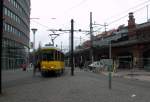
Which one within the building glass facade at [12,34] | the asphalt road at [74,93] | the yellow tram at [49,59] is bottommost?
the asphalt road at [74,93]

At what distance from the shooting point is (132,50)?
64.5 m

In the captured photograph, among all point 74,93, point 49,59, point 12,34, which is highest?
point 12,34

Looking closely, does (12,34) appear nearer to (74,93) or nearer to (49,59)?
(49,59)

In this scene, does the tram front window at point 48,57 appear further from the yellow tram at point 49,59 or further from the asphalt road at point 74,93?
the asphalt road at point 74,93

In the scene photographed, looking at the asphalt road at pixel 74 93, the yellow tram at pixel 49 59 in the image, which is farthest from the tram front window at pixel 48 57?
the asphalt road at pixel 74 93

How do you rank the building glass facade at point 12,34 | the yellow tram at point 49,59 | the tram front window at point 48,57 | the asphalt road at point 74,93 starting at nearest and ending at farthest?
the asphalt road at point 74,93 < the yellow tram at point 49,59 < the tram front window at point 48,57 < the building glass facade at point 12,34

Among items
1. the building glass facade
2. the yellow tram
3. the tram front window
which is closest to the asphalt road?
the yellow tram

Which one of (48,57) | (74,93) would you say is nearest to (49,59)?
(48,57)

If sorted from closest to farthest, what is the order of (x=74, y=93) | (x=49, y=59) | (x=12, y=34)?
(x=74, y=93), (x=49, y=59), (x=12, y=34)

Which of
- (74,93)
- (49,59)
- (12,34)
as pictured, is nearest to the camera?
(74,93)

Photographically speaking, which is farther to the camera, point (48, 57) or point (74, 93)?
point (48, 57)

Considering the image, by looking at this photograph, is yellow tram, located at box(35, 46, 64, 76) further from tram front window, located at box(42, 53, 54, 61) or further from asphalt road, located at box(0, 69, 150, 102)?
asphalt road, located at box(0, 69, 150, 102)

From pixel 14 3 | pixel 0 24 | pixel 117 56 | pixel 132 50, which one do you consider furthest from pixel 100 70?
pixel 0 24

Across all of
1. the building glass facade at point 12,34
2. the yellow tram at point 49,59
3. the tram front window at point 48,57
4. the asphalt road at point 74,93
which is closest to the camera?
the asphalt road at point 74,93
